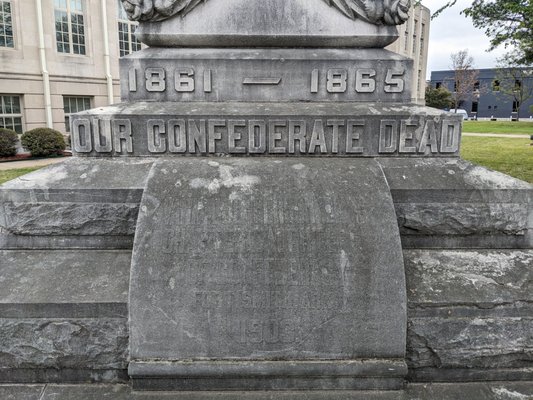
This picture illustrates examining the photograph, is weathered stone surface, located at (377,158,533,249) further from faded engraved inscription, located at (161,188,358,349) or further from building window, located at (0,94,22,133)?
building window, located at (0,94,22,133)

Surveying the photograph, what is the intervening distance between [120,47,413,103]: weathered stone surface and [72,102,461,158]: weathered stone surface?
362mm

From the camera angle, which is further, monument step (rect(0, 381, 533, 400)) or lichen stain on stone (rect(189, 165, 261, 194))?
lichen stain on stone (rect(189, 165, 261, 194))

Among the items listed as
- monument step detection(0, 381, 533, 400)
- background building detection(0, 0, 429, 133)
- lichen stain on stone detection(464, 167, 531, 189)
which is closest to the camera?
monument step detection(0, 381, 533, 400)

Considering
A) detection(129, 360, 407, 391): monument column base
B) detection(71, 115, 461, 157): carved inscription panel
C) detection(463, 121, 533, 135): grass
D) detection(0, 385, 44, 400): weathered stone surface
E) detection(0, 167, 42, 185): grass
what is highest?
detection(71, 115, 461, 157): carved inscription panel

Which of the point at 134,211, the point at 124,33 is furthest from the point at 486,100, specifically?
the point at 134,211

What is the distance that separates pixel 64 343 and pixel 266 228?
60.1 inches

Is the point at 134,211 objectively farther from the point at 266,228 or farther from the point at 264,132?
the point at 264,132

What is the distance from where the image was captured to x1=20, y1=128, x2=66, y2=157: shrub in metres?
16.9

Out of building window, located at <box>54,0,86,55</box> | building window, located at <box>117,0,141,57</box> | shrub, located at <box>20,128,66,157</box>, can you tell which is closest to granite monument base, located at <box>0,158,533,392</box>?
shrub, located at <box>20,128,66,157</box>

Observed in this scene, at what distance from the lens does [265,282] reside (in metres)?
2.96

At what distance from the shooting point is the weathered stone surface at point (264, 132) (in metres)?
3.74

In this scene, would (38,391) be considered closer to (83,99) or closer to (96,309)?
(96,309)

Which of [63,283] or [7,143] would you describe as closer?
[63,283]

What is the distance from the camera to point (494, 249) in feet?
11.6
